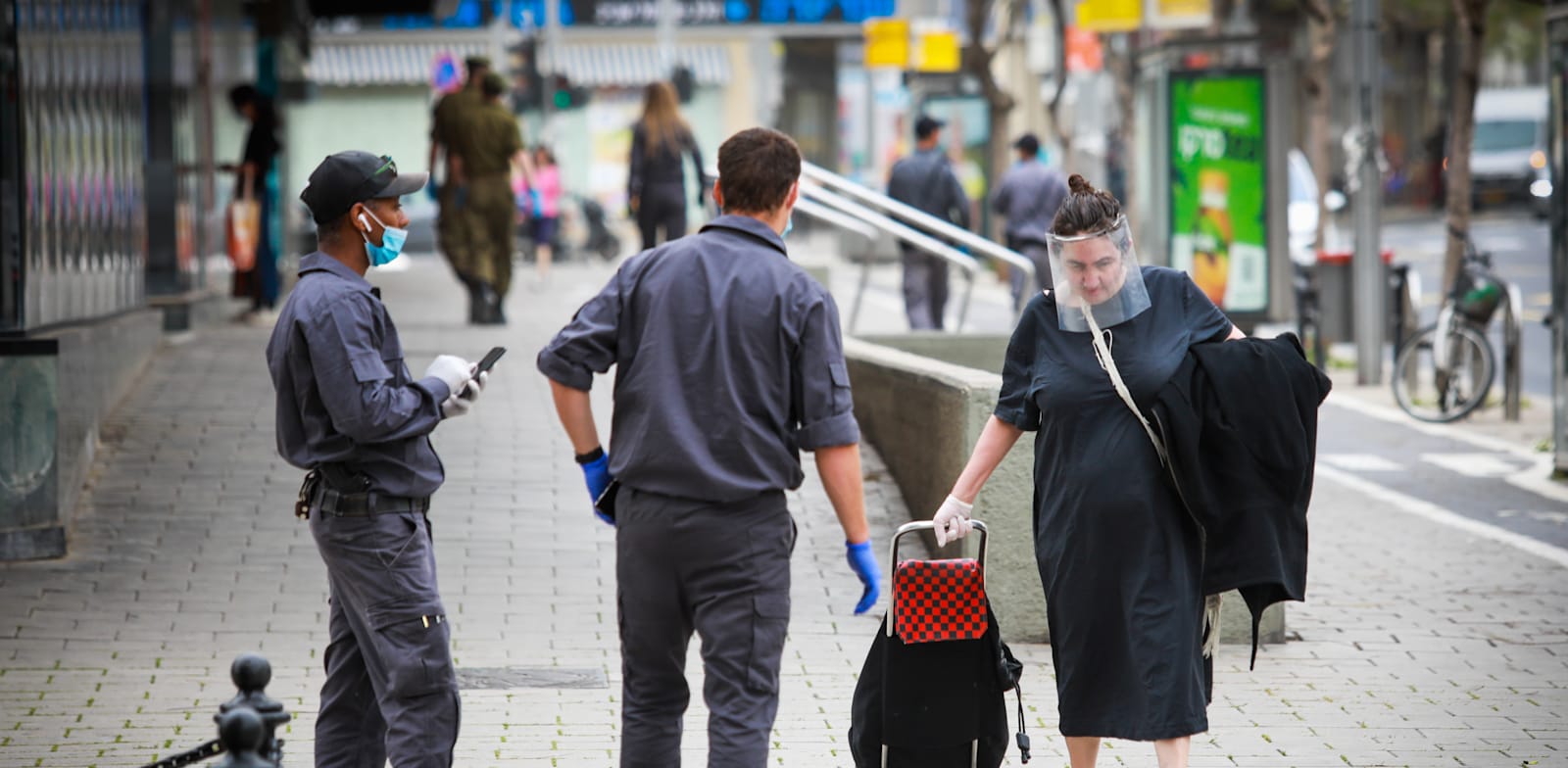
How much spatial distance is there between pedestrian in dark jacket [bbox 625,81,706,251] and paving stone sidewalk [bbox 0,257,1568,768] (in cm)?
471

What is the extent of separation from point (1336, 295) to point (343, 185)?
13.1m

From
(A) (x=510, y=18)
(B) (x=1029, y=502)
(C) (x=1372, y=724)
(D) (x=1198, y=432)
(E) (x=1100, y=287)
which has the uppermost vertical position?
(A) (x=510, y=18)

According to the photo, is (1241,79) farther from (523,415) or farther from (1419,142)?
(1419,142)

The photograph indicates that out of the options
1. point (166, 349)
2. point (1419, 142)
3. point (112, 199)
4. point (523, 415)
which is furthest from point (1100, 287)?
point (1419, 142)

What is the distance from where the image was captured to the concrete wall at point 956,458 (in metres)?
7.41

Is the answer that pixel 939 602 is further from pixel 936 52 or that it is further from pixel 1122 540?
pixel 936 52

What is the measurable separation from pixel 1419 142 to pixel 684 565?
173 ft

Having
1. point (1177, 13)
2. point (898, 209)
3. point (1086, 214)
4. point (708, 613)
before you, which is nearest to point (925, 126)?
point (898, 209)

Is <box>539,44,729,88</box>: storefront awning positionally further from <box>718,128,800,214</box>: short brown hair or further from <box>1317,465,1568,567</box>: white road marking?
<box>718,128,800,214</box>: short brown hair

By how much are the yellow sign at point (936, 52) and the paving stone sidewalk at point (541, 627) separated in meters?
21.7

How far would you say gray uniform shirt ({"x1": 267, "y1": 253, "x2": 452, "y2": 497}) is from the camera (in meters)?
4.62

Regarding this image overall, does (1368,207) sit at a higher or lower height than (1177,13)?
lower

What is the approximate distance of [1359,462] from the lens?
1214 centimetres

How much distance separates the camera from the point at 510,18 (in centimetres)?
4747
